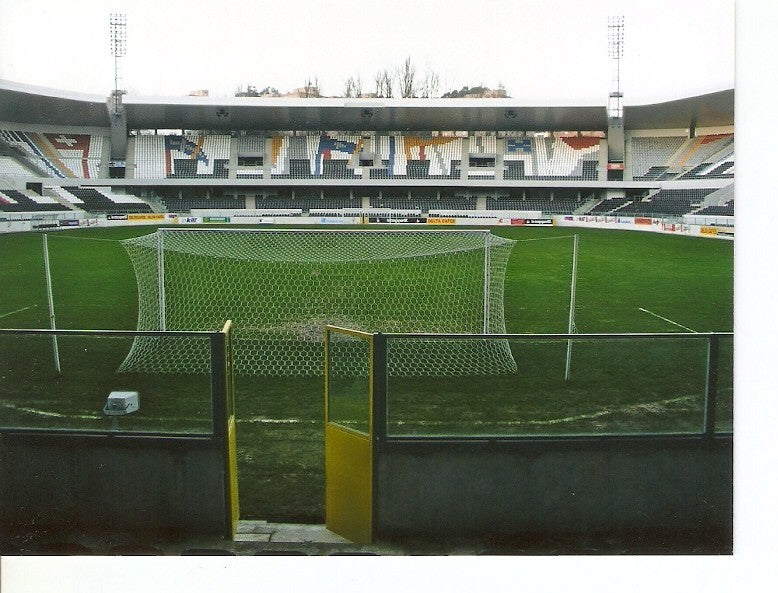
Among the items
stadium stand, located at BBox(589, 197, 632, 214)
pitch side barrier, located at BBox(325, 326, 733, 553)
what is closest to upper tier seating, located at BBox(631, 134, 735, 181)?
stadium stand, located at BBox(589, 197, 632, 214)

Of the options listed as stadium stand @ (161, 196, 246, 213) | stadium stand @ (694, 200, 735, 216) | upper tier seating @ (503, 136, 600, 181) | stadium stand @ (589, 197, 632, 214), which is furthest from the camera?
upper tier seating @ (503, 136, 600, 181)

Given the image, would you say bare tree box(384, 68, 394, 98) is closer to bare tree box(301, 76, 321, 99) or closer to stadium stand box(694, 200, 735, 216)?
bare tree box(301, 76, 321, 99)

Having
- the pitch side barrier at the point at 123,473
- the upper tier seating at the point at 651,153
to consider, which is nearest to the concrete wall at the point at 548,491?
the pitch side barrier at the point at 123,473

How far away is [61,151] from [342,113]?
15.0 metres

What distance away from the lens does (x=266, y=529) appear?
4.19m

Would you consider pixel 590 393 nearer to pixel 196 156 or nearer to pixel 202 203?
pixel 202 203

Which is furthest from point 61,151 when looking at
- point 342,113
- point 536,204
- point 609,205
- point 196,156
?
point 609,205

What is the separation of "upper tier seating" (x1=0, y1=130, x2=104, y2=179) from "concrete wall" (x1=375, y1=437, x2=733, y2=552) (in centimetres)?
3712

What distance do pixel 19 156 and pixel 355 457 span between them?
37.3 meters

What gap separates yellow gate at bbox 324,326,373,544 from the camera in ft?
13.2

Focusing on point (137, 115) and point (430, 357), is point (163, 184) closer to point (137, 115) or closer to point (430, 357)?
point (137, 115)

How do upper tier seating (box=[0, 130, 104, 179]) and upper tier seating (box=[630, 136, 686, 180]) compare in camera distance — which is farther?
upper tier seating (box=[630, 136, 686, 180])

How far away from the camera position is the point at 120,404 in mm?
4172

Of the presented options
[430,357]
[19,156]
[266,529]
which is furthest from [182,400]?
[19,156]
